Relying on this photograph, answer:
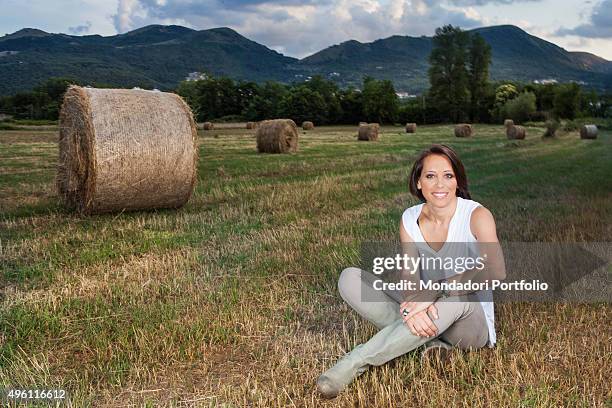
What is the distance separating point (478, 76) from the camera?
85500 millimetres

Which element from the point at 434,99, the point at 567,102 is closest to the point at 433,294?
the point at 434,99

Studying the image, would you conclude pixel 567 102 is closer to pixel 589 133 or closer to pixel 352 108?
pixel 352 108

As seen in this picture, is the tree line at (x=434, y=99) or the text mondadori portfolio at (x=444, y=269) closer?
the text mondadori portfolio at (x=444, y=269)

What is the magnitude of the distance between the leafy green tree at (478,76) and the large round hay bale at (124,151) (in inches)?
2922

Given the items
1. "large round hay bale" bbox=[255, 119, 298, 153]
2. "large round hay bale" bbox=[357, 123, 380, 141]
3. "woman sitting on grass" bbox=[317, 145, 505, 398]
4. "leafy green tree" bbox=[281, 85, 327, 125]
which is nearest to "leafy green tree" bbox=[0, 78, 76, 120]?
"leafy green tree" bbox=[281, 85, 327, 125]

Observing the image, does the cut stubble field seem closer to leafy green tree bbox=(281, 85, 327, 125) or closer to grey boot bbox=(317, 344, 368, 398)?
grey boot bbox=(317, 344, 368, 398)

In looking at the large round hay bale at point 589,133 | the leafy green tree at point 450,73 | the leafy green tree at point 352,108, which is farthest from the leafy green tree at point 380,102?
the large round hay bale at point 589,133

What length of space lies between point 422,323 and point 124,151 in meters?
7.17

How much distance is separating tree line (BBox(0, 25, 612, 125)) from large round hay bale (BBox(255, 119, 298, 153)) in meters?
51.5

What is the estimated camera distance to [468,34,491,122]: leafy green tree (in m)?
81.0

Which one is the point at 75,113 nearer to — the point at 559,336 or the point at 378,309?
the point at 378,309

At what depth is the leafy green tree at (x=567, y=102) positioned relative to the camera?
77312mm

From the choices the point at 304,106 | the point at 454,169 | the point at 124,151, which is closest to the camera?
the point at 454,169

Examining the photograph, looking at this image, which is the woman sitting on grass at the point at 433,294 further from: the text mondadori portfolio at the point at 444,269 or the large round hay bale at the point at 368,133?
the large round hay bale at the point at 368,133
